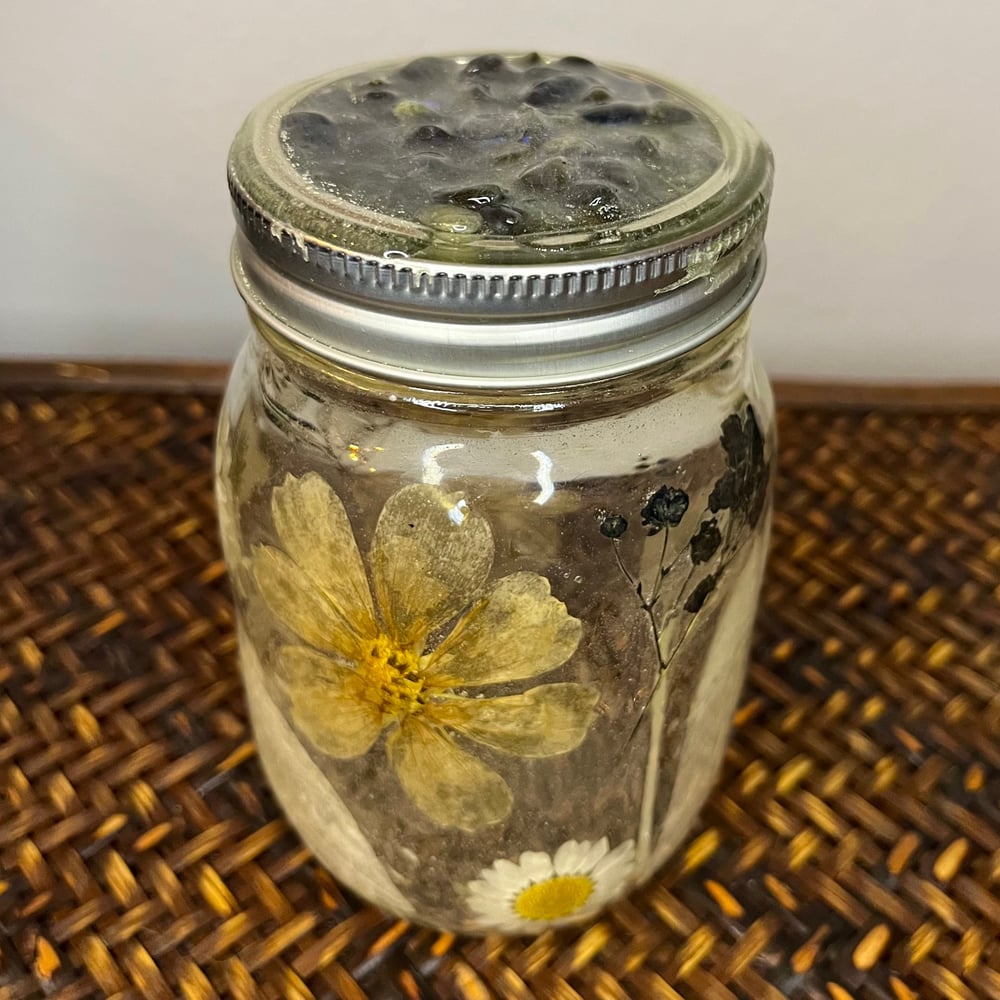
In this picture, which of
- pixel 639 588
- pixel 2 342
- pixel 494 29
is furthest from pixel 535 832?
pixel 2 342

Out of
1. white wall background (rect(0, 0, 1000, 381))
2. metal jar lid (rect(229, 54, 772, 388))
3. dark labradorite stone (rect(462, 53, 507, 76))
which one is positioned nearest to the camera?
metal jar lid (rect(229, 54, 772, 388))

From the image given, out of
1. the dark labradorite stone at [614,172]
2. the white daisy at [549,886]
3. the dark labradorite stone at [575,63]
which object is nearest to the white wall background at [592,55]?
the dark labradorite stone at [575,63]

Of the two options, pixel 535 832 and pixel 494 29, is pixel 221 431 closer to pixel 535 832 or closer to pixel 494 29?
pixel 535 832

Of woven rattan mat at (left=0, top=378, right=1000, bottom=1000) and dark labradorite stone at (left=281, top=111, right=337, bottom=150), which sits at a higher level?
dark labradorite stone at (left=281, top=111, right=337, bottom=150)

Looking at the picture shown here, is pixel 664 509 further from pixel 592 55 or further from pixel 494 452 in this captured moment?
pixel 592 55

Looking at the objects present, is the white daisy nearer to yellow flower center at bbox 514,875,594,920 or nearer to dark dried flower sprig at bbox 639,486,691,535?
yellow flower center at bbox 514,875,594,920

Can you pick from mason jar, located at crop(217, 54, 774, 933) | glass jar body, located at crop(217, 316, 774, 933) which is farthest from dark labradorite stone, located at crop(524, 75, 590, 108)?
glass jar body, located at crop(217, 316, 774, 933)

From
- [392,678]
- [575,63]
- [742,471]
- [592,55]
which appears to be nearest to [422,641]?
[392,678]
